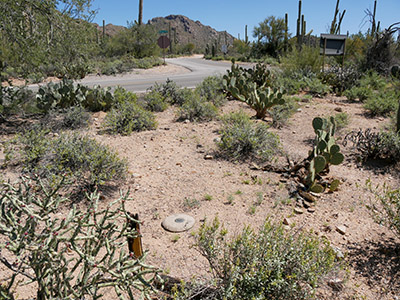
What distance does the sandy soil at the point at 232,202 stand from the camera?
125 inches

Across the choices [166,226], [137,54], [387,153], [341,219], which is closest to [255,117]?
[387,153]

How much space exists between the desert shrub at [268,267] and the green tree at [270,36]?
3432 centimetres

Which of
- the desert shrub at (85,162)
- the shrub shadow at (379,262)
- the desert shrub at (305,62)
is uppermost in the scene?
the desert shrub at (305,62)

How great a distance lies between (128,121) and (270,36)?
105 feet

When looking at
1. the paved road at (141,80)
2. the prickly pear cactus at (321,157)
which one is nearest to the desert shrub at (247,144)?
the prickly pear cactus at (321,157)

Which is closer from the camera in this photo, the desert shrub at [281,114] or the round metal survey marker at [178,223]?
the round metal survey marker at [178,223]

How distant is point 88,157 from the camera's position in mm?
4629

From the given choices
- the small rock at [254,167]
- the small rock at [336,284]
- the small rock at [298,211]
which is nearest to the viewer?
the small rock at [336,284]

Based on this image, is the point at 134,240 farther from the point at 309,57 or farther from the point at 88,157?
the point at 309,57

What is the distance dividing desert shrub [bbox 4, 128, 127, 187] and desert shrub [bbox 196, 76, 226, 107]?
14.2 feet

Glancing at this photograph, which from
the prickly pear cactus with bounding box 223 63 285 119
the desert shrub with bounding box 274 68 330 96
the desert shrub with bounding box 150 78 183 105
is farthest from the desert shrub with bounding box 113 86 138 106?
the desert shrub with bounding box 274 68 330 96

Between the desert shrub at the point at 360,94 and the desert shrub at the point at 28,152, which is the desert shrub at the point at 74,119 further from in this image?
the desert shrub at the point at 360,94

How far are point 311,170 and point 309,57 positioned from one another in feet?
32.2

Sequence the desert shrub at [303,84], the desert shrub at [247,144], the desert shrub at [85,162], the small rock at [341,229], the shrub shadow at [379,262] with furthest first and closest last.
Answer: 1. the desert shrub at [303,84]
2. the desert shrub at [247,144]
3. the desert shrub at [85,162]
4. the small rock at [341,229]
5. the shrub shadow at [379,262]
